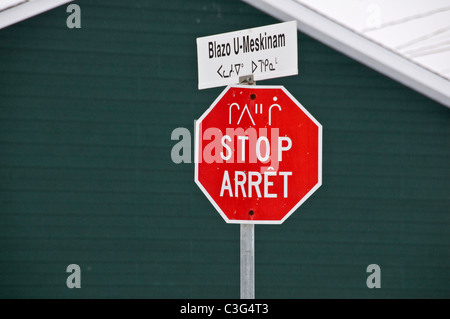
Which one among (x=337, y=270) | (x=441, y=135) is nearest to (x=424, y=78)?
(x=441, y=135)

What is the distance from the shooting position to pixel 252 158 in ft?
13.3

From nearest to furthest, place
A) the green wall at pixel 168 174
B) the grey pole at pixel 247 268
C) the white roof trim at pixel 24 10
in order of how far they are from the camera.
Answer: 1. the grey pole at pixel 247 268
2. the white roof trim at pixel 24 10
3. the green wall at pixel 168 174

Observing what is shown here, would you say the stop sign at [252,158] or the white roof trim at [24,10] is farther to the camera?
the white roof trim at [24,10]

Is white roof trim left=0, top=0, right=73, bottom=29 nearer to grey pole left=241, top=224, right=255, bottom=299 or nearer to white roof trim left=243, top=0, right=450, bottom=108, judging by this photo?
white roof trim left=243, top=0, right=450, bottom=108

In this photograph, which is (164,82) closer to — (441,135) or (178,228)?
(178,228)

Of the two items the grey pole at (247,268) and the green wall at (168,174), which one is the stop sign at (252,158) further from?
the green wall at (168,174)

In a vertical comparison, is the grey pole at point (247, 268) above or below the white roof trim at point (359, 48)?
below

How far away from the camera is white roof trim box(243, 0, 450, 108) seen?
755 centimetres

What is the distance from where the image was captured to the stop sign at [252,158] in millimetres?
4051

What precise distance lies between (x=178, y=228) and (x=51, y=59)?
227 cm

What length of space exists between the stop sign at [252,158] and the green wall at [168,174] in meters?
3.54

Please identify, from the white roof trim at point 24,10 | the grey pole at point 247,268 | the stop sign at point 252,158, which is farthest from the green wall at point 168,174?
the grey pole at point 247,268

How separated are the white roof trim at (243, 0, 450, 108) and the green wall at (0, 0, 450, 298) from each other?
11 centimetres

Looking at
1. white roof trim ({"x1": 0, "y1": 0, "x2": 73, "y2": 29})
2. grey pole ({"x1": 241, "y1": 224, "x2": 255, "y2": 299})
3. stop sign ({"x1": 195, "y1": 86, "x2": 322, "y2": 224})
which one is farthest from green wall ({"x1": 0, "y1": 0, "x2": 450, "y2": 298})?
grey pole ({"x1": 241, "y1": 224, "x2": 255, "y2": 299})
